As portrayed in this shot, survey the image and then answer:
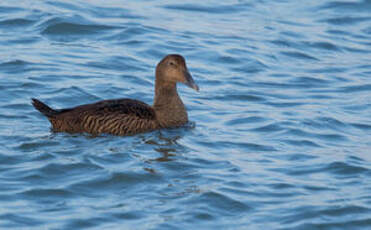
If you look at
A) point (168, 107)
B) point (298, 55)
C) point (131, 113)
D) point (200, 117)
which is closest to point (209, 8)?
point (298, 55)

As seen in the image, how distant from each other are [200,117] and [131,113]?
144 centimetres

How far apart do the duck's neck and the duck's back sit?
0.33m

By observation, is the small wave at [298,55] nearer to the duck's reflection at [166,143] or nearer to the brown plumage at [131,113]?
the brown plumage at [131,113]

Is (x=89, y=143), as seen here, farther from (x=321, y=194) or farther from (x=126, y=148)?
(x=321, y=194)

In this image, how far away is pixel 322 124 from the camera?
1110 centimetres

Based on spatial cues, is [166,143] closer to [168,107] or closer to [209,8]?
[168,107]

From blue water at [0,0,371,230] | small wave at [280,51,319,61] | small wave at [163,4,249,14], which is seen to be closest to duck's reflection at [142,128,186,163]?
blue water at [0,0,371,230]

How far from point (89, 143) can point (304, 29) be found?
7.83 m

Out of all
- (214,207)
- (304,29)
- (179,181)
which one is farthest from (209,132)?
(304,29)

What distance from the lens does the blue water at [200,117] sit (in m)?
7.86

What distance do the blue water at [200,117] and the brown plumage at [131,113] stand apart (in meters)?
0.14

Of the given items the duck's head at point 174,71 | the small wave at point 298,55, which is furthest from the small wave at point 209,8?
the duck's head at point 174,71

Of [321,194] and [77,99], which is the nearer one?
[321,194]

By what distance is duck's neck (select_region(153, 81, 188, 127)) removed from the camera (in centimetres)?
1055
